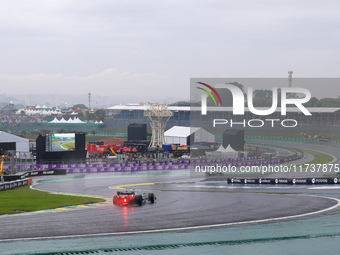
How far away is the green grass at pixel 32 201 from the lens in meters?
32.7

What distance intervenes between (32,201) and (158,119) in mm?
59908

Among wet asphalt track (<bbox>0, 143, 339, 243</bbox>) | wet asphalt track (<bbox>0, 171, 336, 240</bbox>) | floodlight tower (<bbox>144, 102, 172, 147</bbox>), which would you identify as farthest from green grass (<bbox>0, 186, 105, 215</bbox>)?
floodlight tower (<bbox>144, 102, 172, 147</bbox>)

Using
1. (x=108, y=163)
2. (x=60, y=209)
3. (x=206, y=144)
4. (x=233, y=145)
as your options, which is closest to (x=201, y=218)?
(x=60, y=209)

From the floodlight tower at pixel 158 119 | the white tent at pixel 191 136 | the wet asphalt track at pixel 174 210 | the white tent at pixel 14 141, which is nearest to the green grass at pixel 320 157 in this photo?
the white tent at pixel 191 136

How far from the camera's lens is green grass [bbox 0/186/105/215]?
3272 centimetres

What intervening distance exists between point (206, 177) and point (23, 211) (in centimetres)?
3049

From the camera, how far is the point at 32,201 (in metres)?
36.5

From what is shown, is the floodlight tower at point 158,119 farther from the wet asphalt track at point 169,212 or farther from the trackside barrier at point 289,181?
the wet asphalt track at point 169,212

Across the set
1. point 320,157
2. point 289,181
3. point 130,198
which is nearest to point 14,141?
point 289,181

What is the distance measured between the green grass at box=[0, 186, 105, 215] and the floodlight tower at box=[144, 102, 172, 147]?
52028 mm

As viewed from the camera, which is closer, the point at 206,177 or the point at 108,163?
the point at 206,177

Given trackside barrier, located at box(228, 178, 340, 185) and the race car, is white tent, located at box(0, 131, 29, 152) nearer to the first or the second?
trackside barrier, located at box(228, 178, 340, 185)

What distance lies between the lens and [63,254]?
2134 centimetres

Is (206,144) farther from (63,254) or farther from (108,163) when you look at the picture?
(63,254)
